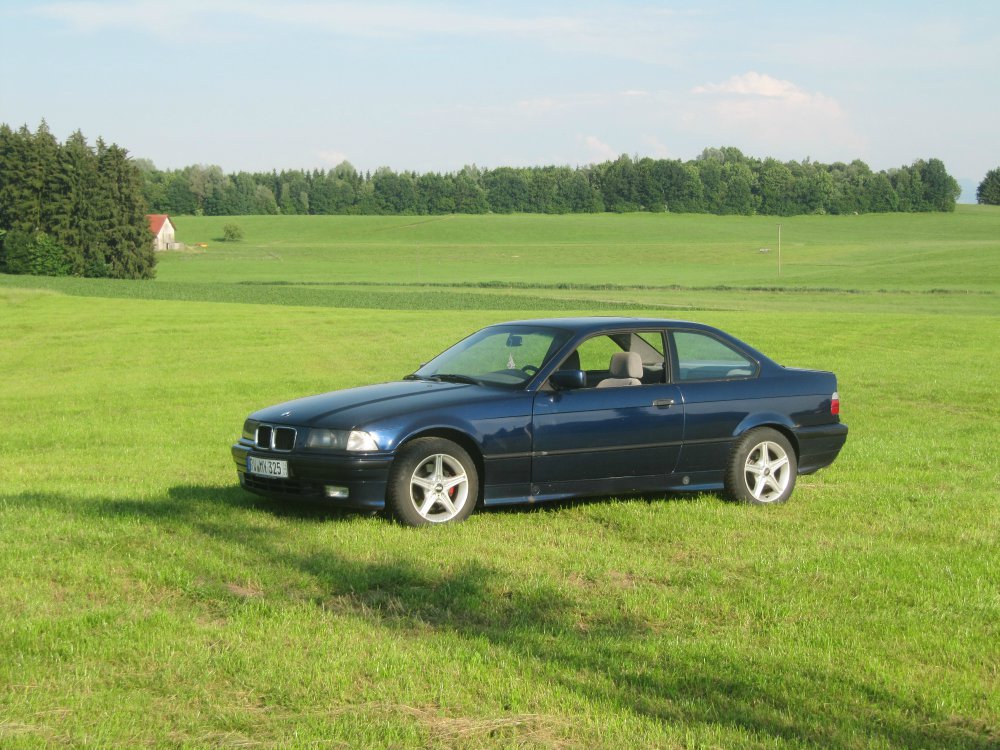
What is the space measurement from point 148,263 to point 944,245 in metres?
69.2

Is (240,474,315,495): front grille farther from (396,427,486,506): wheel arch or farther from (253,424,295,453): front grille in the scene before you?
(396,427,486,506): wheel arch

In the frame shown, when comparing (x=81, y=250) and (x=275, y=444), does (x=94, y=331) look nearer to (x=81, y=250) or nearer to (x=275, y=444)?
(x=275, y=444)

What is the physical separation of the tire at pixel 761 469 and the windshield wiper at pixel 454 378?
2041 mm

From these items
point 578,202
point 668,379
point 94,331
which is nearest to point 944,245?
point 578,202

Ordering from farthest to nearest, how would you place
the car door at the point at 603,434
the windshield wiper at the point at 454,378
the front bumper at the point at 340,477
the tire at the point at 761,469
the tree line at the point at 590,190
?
the tree line at the point at 590,190 < the tire at the point at 761,469 < the windshield wiper at the point at 454,378 < the car door at the point at 603,434 < the front bumper at the point at 340,477

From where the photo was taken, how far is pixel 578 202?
164 meters

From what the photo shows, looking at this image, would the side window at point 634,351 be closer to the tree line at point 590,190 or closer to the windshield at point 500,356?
the windshield at point 500,356

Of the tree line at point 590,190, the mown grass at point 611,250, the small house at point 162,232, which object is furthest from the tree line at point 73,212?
the tree line at point 590,190

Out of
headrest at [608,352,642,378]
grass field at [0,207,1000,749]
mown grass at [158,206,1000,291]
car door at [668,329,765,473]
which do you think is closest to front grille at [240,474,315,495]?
grass field at [0,207,1000,749]

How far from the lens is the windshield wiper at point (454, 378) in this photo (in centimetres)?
869

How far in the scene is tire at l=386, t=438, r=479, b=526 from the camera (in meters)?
7.69

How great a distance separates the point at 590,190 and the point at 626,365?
6202 inches

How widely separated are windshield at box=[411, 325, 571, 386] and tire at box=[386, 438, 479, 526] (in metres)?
0.86

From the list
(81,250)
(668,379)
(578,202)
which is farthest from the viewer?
(578,202)
